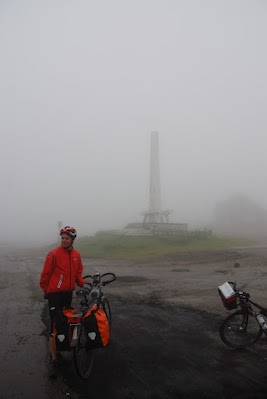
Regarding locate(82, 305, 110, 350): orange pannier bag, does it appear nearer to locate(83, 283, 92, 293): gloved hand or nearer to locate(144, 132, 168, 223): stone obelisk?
locate(83, 283, 92, 293): gloved hand

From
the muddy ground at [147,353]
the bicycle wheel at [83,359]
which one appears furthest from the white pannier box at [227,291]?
the bicycle wheel at [83,359]

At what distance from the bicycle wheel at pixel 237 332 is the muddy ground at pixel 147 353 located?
156mm

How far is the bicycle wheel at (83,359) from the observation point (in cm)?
486

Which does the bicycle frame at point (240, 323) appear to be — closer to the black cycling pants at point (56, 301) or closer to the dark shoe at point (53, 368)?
the black cycling pants at point (56, 301)

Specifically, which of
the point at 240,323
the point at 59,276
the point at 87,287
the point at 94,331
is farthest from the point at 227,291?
the point at 59,276

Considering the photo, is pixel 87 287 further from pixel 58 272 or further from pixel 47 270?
pixel 47 270

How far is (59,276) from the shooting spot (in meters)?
5.53

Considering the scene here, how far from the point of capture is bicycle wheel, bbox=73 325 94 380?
191 inches

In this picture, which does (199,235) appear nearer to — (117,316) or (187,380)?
(117,316)

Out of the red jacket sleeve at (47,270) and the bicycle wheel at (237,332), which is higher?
the red jacket sleeve at (47,270)

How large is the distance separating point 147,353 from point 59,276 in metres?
1.98

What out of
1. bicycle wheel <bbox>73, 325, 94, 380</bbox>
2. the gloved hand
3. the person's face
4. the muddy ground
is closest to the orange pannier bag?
bicycle wheel <bbox>73, 325, 94, 380</bbox>

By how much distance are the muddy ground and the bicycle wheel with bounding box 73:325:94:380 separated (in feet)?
0.38

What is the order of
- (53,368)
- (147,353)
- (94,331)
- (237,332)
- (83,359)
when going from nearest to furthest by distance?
(94,331) < (83,359) < (53,368) < (147,353) < (237,332)
